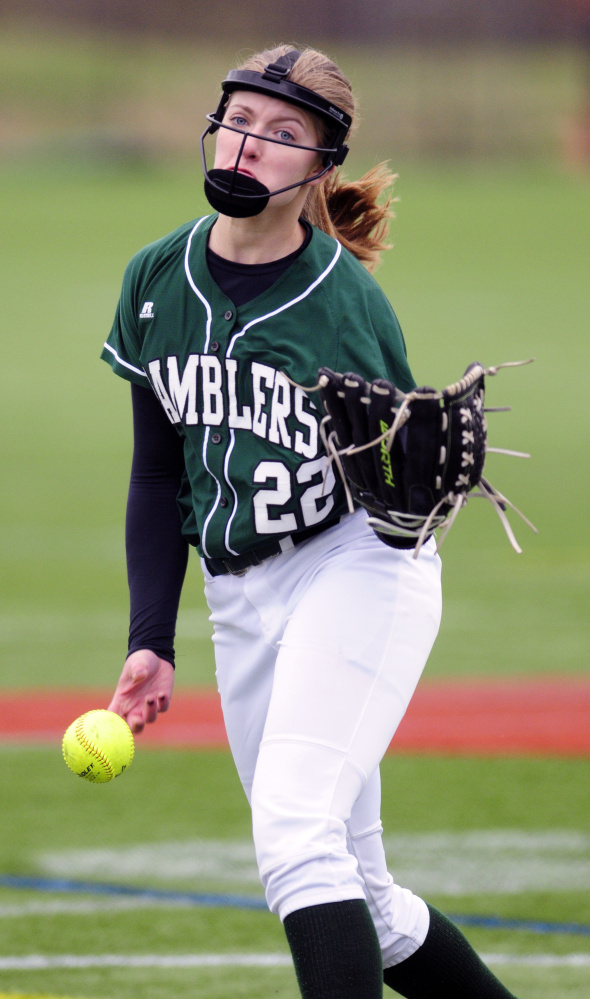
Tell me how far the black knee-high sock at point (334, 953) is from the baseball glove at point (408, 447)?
2.04 feet

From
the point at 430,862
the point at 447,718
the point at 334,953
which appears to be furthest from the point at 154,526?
the point at 447,718

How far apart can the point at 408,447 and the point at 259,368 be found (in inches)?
14.9

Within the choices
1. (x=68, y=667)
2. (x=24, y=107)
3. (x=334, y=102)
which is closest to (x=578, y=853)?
(x=334, y=102)

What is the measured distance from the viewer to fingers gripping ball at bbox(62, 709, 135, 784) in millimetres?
2889

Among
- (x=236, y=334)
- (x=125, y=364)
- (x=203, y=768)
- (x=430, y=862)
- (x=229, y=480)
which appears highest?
(x=236, y=334)

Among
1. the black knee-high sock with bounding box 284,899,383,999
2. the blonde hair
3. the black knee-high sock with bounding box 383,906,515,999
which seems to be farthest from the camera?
the blonde hair

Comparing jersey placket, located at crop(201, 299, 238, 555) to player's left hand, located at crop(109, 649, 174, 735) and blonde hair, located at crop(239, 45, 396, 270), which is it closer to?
player's left hand, located at crop(109, 649, 174, 735)

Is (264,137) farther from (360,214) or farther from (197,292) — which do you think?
(360,214)

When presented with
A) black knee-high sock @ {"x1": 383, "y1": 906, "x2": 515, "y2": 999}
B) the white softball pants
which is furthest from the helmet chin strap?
black knee-high sock @ {"x1": 383, "y1": 906, "x2": 515, "y2": 999}

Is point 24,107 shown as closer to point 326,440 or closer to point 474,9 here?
point 474,9

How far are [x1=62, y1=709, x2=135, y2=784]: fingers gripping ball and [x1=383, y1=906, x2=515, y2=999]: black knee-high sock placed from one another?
69cm

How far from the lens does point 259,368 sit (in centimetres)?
265

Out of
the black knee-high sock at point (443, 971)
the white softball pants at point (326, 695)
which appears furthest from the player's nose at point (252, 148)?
the black knee-high sock at point (443, 971)

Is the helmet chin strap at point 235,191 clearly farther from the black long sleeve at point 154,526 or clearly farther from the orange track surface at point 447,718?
the orange track surface at point 447,718
